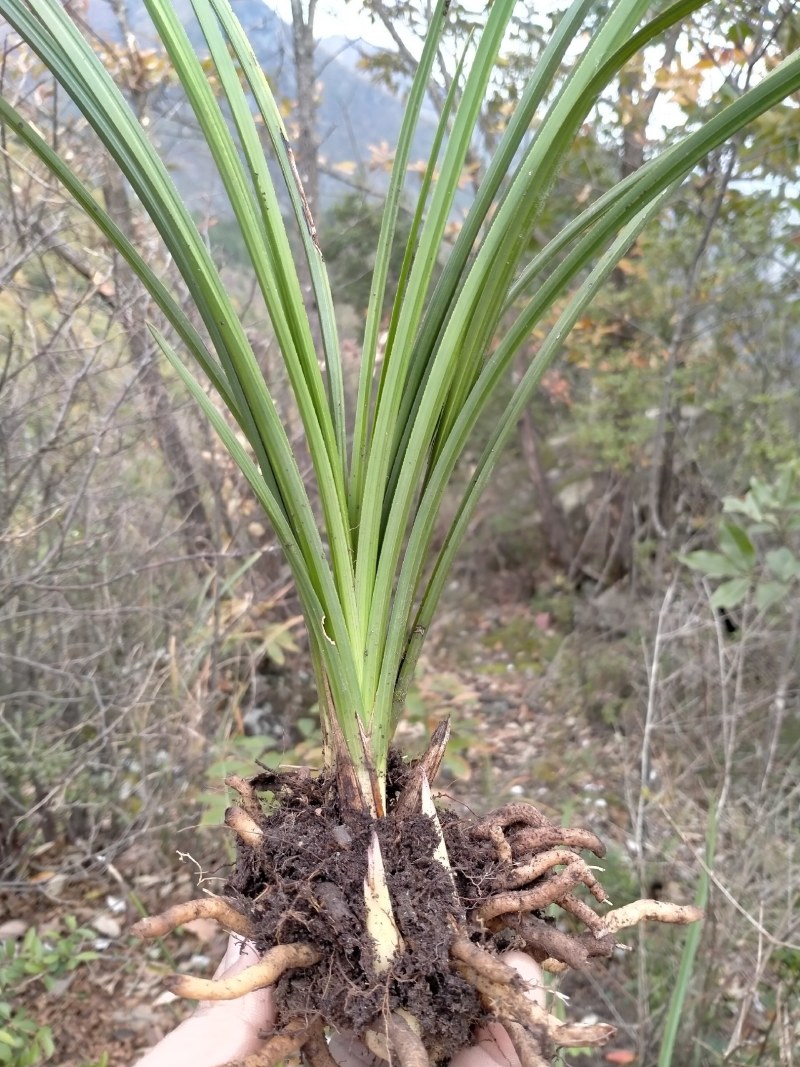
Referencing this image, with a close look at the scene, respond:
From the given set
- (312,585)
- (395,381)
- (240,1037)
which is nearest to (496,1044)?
(240,1037)

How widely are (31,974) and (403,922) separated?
1470mm

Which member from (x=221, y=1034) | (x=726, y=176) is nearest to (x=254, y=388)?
(x=221, y=1034)

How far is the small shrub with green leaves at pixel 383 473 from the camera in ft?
2.00

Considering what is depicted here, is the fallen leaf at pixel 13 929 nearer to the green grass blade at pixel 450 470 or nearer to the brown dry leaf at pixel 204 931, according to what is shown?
the brown dry leaf at pixel 204 931

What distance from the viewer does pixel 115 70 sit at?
2.02m

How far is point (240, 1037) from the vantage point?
0.76m

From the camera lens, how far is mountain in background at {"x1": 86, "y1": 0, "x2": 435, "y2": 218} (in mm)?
2211

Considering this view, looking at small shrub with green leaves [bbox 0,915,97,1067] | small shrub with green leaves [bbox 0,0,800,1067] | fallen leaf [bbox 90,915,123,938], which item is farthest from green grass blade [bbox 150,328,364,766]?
fallen leaf [bbox 90,915,123,938]

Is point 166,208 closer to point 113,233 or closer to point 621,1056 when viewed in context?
point 113,233

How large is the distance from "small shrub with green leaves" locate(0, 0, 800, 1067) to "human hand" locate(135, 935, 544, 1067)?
0.04 meters

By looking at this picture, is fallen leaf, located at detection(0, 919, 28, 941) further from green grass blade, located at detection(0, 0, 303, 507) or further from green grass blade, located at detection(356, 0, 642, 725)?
green grass blade, located at detection(0, 0, 303, 507)

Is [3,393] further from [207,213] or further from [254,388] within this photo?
[254,388]

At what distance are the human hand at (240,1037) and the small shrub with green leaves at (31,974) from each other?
2.64 feet

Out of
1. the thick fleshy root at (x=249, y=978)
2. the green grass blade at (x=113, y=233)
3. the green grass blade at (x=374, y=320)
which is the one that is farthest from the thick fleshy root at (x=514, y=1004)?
the green grass blade at (x=113, y=233)
